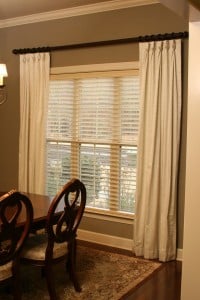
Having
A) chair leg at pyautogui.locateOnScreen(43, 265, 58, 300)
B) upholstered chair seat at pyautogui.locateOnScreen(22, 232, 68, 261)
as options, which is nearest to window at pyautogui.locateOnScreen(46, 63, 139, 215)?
upholstered chair seat at pyautogui.locateOnScreen(22, 232, 68, 261)

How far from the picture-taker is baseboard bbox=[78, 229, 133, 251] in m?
4.30

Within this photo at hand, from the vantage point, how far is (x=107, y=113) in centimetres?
439

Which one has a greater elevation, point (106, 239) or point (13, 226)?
point (13, 226)

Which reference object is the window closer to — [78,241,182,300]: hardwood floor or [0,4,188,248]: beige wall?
[0,4,188,248]: beige wall

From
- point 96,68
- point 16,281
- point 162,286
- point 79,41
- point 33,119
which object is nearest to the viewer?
point 16,281

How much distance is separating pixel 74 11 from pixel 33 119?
1.43 metres

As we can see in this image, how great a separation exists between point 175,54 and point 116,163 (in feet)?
4.53

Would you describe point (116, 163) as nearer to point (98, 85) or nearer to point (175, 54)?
point (98, 85)

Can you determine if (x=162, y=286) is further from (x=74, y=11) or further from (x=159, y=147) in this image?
(x=74, y=11)

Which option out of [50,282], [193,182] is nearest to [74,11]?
[193,182]

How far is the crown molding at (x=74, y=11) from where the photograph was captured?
13.5ft

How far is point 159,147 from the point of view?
13.0 ft

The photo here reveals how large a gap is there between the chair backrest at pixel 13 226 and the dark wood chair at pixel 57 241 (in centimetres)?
20

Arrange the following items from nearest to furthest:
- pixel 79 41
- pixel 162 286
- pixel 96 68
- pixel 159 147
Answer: pixel 162 286
pixel 159 147
pixel 96 68
pixel 79 41
